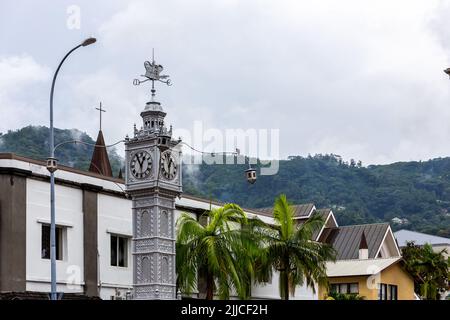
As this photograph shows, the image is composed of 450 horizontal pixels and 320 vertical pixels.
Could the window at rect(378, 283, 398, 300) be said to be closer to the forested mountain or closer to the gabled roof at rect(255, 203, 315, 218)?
the gabled roof at rect(255, 203, 315, 218)

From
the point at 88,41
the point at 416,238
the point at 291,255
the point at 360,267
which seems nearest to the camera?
the point at 88,41

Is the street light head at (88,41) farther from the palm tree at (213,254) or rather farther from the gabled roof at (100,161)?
the gabled roof at (100,161)

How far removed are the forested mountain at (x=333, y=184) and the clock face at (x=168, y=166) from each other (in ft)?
117

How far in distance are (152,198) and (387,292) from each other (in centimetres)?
3278

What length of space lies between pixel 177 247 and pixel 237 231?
101 inches

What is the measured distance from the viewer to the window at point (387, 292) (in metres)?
56.9

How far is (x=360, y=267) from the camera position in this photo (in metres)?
57.7

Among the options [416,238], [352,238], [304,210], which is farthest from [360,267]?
[416,238]

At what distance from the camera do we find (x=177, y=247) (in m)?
35.5

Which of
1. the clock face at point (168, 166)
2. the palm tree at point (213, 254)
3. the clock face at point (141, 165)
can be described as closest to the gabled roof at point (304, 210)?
the palm tree at point (213, 254)

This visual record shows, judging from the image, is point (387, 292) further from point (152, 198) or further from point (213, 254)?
point (152, 198)

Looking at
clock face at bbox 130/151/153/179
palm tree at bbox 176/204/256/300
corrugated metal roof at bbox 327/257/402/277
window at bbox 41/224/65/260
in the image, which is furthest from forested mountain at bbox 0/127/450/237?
clock face at bbox 130/151/153/179

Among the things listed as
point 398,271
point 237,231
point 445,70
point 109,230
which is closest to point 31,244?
point 109,230
